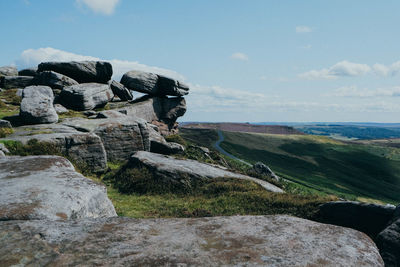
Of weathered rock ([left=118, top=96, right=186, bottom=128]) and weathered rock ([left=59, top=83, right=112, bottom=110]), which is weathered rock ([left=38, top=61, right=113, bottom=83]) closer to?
weathered rock ([left=59, top=83, right=112, bottom=110])

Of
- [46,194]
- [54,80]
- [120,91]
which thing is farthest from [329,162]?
[46,194]

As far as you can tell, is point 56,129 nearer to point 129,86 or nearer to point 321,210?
point 321,210

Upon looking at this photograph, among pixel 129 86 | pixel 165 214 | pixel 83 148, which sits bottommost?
pixel 165 214

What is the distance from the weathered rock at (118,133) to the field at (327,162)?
50.9m

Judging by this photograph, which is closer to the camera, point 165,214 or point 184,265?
point 184,265

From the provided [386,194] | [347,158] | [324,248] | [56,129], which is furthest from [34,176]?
[347,158]

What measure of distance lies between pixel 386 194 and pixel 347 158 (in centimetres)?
4600

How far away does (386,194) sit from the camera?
79.9 m

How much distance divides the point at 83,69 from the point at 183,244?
45.0 meters

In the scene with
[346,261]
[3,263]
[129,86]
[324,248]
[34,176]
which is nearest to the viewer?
[3,263]

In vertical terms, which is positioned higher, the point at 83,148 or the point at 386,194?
the point at 83,148

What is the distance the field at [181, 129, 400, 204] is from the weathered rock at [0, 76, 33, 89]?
2375 inches

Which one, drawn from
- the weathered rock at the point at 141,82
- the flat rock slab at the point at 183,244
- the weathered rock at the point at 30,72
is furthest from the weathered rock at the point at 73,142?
the weathered rock at the point at 30,72

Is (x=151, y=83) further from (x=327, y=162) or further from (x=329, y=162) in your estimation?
(x=329, y=162)
